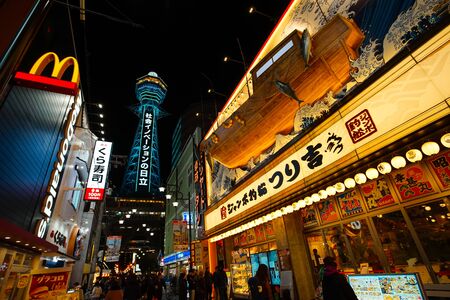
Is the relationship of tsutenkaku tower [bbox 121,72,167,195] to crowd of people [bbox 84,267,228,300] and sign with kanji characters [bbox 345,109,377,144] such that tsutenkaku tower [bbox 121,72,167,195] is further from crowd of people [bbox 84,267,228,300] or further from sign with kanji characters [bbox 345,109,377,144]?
sign with kanji characters [bbox 345,109,377,144]

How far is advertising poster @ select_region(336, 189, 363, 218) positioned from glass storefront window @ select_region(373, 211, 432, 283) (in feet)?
2.23

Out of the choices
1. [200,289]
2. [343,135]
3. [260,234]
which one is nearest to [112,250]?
[200,289]

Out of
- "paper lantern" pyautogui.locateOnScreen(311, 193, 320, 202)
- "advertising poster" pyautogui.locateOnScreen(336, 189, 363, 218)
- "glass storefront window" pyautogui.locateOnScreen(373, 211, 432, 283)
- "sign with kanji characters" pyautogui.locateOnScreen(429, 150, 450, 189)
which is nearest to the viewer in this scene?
"sign with kanji characters" pyautogui.locateOnScreen(429, 150, 450, 189)

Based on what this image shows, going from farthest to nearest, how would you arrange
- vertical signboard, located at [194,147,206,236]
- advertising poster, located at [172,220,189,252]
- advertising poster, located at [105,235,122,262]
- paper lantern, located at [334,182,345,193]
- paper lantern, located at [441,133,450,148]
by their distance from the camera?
advertising poster, located at [105,235,122,262], advertising poster, located at [172,220,189,252], vertical signboard, located at [194,147,206,236], paper lantern, located at [334,182,345,193], paper lantern, located at [441,133,450,148]

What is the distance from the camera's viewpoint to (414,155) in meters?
4.41

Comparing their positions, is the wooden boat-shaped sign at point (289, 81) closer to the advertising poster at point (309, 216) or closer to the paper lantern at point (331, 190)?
the paper lantern at point (331, 190)

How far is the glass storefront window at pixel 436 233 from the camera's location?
4887mm

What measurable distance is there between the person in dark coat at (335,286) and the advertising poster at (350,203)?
3.33 meters

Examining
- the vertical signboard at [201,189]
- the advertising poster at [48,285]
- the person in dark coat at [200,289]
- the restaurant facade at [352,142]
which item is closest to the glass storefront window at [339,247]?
the restaurant facade at [352,142]

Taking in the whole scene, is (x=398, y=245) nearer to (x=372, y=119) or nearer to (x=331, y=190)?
(x=331, y=190)

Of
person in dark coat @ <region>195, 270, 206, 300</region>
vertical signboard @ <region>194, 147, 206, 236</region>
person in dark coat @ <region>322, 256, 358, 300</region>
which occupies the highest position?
vertical signboard @ <region>194, 147, 206, 236</region>

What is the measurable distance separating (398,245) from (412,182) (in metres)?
1.65

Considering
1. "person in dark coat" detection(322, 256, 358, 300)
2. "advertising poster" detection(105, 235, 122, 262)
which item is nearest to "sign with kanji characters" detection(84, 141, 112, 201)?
"person in dark coat" detection(322, 256, 358, 300)

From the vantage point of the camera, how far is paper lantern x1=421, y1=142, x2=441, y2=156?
4124 mm
